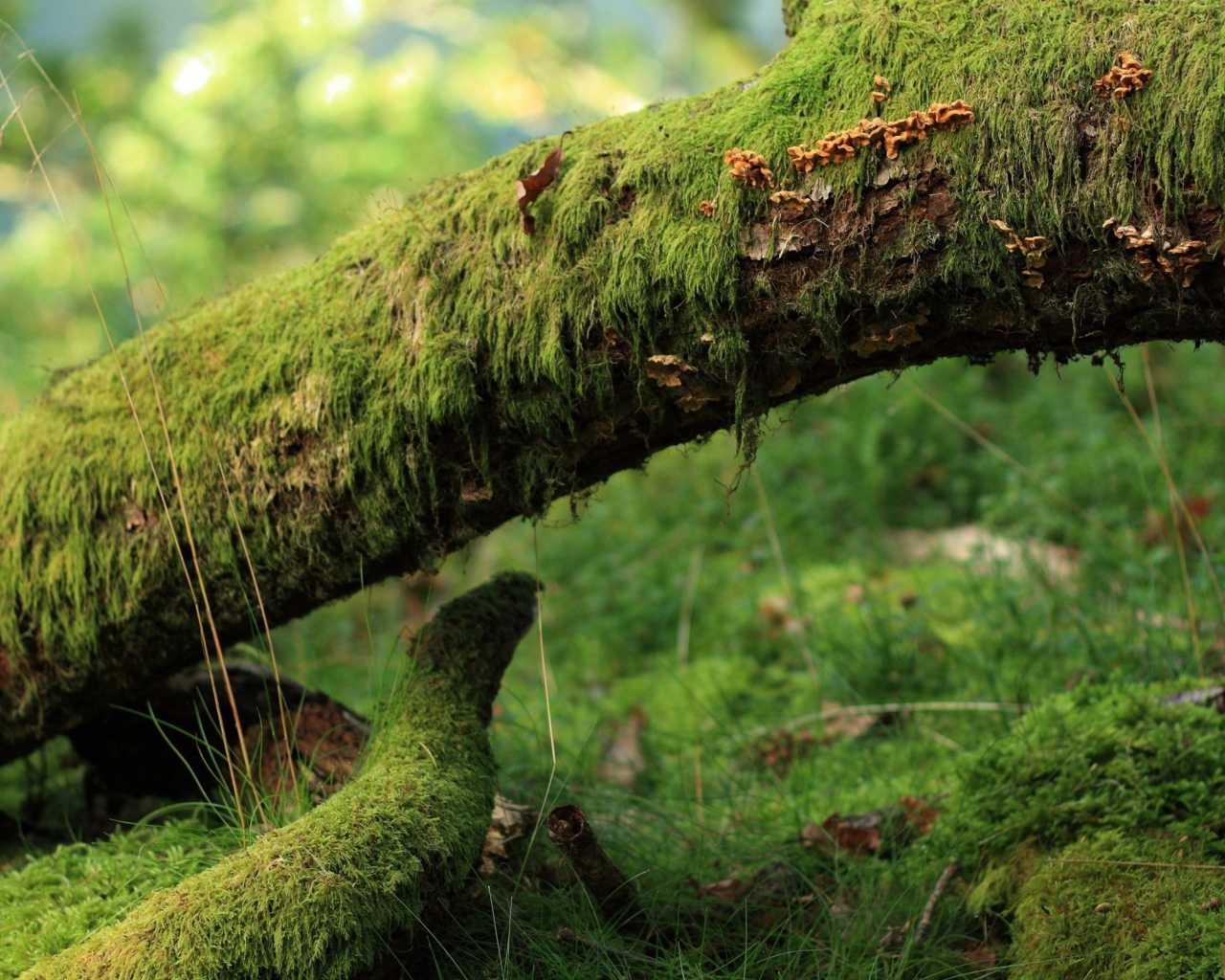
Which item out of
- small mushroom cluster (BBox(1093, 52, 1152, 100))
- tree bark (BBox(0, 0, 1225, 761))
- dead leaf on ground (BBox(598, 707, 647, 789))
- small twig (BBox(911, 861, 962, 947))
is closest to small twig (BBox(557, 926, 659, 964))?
small twig (BBox(911, 861, 962, 947))

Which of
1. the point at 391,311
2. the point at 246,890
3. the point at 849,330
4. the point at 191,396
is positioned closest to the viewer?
the point at 246,890

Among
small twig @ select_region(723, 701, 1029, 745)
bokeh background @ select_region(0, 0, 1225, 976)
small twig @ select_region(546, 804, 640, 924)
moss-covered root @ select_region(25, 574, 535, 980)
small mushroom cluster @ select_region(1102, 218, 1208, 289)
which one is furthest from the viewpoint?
small twig @ select_region(723, 701, 1029, 745)

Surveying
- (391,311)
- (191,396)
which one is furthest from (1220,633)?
(191,396)

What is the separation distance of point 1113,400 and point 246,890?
19.4 ft

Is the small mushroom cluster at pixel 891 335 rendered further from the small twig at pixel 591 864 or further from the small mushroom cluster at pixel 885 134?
the small twig at pixel 591 864

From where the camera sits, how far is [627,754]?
3.94 meters

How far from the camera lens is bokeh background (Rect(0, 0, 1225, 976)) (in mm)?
3113

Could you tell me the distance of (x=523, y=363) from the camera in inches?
83.2

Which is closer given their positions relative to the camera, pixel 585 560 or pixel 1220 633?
pixel 1220 633

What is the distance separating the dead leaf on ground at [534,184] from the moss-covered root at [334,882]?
1176mm

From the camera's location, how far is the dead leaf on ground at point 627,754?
12.0 feet

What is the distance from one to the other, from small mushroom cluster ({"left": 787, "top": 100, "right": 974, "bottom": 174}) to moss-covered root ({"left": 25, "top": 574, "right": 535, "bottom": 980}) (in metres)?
1.50

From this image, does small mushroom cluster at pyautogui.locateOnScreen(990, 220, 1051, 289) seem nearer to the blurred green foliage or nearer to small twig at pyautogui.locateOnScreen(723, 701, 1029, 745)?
small twig at pyautogui.locateOnScreen(723, 701, 1029, 745)

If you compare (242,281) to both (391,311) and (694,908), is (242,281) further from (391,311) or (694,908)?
(694,908)
